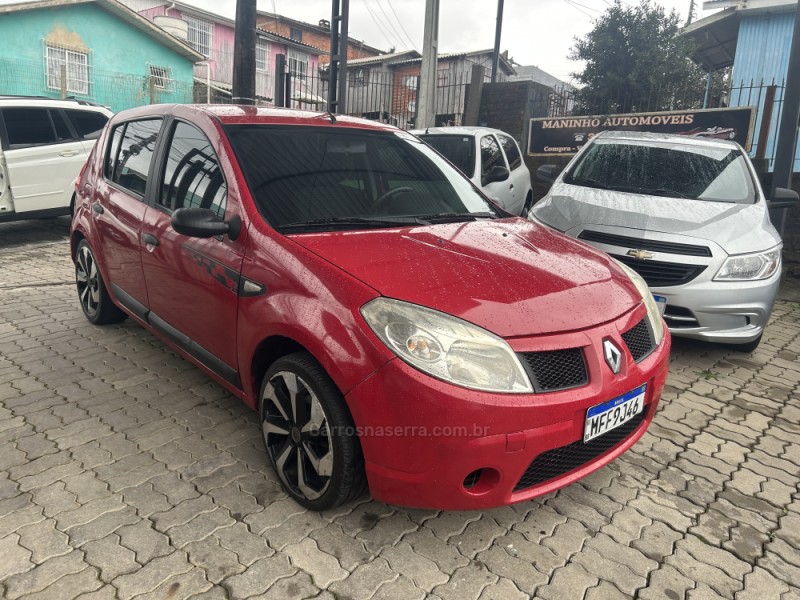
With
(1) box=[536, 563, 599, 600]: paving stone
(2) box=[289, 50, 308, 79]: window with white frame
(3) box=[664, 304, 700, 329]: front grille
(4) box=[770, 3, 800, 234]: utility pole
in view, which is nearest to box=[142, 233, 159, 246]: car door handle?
(1) box=[536, 563, 599, 600]: paving stone

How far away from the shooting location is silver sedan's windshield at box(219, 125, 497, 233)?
9.09 ft

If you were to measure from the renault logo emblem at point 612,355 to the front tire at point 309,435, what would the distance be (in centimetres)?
99

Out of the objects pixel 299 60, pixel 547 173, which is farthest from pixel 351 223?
pixel 299 60

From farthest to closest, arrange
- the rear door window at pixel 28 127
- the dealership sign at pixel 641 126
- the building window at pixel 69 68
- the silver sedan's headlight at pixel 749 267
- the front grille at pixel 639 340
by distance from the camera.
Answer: the building window at pixel 69 68
the dealership sign at pixel 641 126
the rear door window at pixel 28 127
the silver sedan's headlight at pixel 749 267
the front grille at pixel 639 340

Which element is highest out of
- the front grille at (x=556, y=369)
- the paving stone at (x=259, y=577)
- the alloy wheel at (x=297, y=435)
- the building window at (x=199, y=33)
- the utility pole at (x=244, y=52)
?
the building window at (x=199, y=33)

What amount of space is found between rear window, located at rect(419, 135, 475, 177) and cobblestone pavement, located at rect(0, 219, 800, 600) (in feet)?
15.4

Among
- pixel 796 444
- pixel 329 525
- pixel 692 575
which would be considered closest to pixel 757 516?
pixel 692 575

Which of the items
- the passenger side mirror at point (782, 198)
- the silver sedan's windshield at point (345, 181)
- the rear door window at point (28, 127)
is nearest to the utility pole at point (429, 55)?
the rear door window at point (28, 127)

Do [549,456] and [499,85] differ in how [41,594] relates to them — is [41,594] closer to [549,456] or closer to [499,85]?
[549,456]

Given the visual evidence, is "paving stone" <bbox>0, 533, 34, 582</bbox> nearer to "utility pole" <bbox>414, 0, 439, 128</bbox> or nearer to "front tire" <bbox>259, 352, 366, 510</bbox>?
"front tire" <bbox>259, 352, 366, 510</bbox>

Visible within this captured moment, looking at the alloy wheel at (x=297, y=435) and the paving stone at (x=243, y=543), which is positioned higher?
the alloy wheel at (x=297, y=435)

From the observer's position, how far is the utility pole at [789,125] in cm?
724

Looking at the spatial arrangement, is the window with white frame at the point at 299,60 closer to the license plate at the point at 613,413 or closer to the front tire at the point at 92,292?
the front tire at the point at 92,292

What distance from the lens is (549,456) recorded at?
2.16 metres
